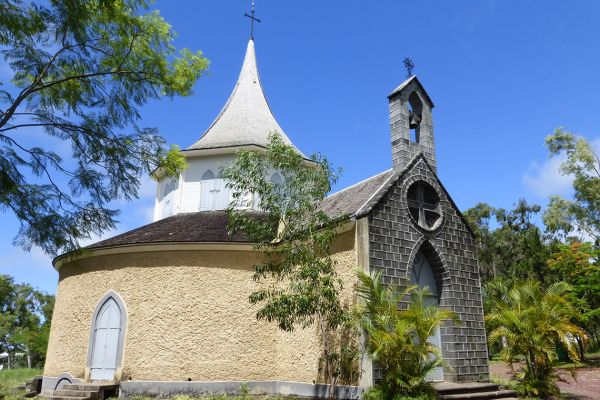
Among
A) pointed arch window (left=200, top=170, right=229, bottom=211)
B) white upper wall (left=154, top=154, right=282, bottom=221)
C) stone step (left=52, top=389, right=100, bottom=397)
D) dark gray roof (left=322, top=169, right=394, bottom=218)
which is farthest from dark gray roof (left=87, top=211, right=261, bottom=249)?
stone step (left=52, top=389, right=100, bottom=397)

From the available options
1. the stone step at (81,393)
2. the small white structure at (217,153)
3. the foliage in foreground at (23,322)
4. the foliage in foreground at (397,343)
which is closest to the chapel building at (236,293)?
the stone step at (81,393)

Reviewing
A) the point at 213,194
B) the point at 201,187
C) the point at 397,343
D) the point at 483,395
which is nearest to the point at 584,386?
the point at 483,395

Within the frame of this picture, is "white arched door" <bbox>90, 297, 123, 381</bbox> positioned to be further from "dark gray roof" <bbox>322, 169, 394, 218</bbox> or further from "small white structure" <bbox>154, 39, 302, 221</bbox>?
"dark gray roof" <bbox>322, 169, 394, 218</bbox>

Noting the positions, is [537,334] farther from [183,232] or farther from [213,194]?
[213,194]

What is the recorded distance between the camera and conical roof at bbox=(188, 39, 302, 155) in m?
21.2

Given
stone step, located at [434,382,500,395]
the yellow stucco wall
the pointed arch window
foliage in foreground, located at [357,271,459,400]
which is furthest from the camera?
the pointed arch window

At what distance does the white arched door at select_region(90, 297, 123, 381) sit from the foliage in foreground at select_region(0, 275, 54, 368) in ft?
134

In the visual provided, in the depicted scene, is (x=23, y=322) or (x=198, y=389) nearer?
(x=198, y=389)

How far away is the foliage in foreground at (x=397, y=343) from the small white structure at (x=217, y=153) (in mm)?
8347

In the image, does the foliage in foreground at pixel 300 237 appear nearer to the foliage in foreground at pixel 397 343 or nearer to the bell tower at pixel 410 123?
the foliage in foreground at pixel 397 343

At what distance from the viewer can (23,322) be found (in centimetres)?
5912

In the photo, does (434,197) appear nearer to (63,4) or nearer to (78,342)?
(63,4)

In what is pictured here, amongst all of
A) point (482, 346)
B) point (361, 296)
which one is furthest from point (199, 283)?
point (482, 346)

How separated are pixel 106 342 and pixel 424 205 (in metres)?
11.4
